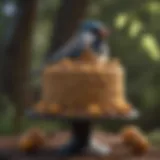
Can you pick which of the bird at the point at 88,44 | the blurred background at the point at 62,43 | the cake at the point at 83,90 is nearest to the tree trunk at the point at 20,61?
the blurred background at the point at 62,43

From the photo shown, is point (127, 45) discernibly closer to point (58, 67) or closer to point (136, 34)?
point (136, 34)

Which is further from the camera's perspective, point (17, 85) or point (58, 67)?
point (17, 85)

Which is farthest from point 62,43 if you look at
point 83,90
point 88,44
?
point 83,90

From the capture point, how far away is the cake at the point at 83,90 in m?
1.33

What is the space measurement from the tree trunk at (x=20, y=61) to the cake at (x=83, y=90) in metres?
0.79

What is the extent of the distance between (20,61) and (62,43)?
→ 17 centimetres

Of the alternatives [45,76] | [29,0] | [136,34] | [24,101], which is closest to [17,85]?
[24,101]

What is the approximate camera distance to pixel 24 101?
7.21 feet

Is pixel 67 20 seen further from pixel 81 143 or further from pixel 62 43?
pixel 81 143

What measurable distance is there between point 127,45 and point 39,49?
33cm

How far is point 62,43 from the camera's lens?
214 cm

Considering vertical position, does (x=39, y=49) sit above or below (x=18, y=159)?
above

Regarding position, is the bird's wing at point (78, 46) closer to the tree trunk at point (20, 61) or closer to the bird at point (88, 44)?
the bird at point (88, 44)

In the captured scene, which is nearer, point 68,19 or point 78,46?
point 78,46
